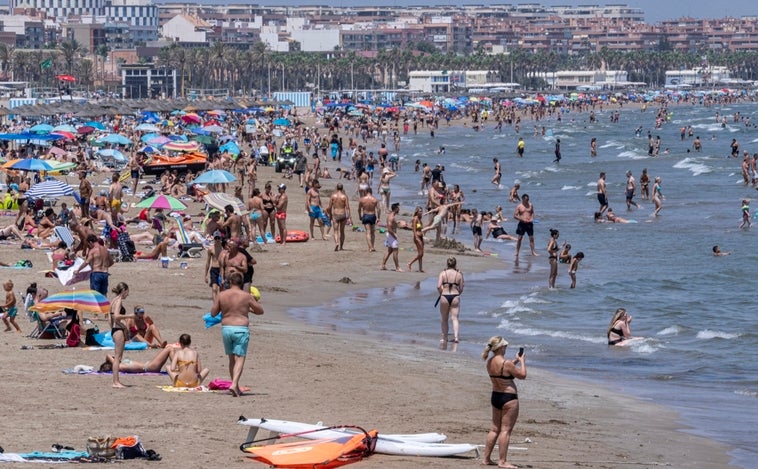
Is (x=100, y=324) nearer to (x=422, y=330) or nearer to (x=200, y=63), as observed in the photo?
(x=422, y=330)

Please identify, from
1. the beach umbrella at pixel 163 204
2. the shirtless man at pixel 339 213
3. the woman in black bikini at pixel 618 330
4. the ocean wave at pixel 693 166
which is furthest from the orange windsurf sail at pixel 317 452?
the ocean wave at pixel 693 166

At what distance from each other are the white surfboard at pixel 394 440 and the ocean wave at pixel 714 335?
29.1ft

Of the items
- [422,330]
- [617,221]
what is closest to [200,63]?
[617,221]

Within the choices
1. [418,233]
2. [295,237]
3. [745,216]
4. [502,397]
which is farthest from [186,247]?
[745,216]

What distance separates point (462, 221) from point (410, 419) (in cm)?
2118

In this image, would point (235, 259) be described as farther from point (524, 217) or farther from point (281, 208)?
point (524, 217)

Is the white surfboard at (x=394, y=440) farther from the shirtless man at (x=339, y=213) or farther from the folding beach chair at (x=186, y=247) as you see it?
the shirtless man at (x=339, y=213)

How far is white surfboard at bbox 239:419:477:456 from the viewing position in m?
10.0

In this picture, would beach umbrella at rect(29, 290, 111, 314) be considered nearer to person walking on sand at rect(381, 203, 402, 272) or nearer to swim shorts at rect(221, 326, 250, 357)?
swim shorts at rect(221, 326, 250, 357)

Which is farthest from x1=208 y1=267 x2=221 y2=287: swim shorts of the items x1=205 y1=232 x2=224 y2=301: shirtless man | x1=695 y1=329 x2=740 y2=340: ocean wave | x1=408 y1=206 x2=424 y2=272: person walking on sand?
x1=695 y1=329 x2=740 y2=340: ocean wave

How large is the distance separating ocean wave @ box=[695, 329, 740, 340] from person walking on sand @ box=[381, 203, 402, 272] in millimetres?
5602

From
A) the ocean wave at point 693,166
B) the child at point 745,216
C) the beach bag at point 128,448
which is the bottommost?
the ocean wave at point 693,166

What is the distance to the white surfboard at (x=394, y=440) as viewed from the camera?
395 inches

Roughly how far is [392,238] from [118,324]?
374 inches
